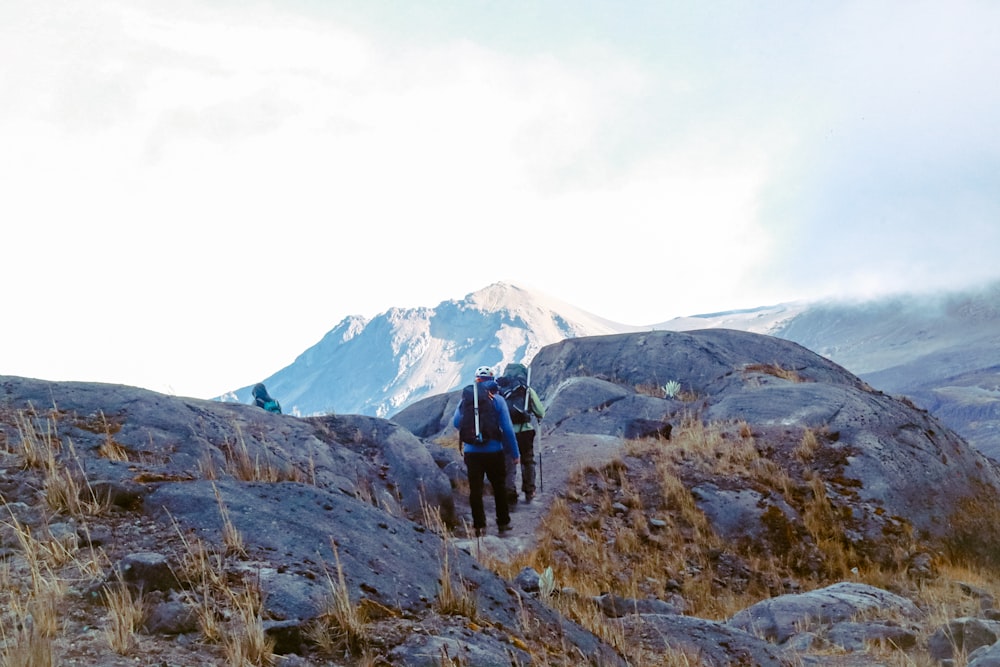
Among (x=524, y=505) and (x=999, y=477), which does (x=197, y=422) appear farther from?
(x=999, y=477)

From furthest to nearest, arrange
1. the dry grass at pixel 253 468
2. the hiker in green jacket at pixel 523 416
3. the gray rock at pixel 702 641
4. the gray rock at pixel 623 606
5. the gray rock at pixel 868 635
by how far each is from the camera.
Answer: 1. the hiker in green jacket at pixel 523 416
2. the gray rock at pixel 623 606
3. the dry grass at pixel 253 468
4. the gray rock at pixel 868 635
5. the gray rock at pixel 702 641

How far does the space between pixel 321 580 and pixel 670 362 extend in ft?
91.2

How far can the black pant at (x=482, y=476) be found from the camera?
1112 centimetres

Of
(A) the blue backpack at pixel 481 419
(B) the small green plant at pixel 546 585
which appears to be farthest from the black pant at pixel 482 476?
(B) the small green plant at pixel 546 585

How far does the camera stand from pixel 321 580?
14.1ft

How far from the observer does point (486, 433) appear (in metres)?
10.9

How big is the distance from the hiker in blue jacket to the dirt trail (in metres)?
0.56

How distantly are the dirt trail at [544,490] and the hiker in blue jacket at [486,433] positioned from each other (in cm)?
56

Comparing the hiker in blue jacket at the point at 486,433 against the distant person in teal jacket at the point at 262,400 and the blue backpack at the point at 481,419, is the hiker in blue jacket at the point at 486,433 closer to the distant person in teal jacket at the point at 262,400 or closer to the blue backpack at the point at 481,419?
the blue backpack at the point at 481,419

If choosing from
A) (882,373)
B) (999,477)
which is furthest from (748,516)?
(882,373)

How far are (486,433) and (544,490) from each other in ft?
14.4

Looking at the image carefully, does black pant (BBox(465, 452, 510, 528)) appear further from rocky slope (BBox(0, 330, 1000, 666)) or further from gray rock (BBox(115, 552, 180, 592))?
gray rock (BBox(115, 552, 180, 592))

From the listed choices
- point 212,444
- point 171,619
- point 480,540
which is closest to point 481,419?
point 480,540

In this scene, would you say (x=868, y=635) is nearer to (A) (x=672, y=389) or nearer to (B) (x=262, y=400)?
(B) (x=262, y=400)
